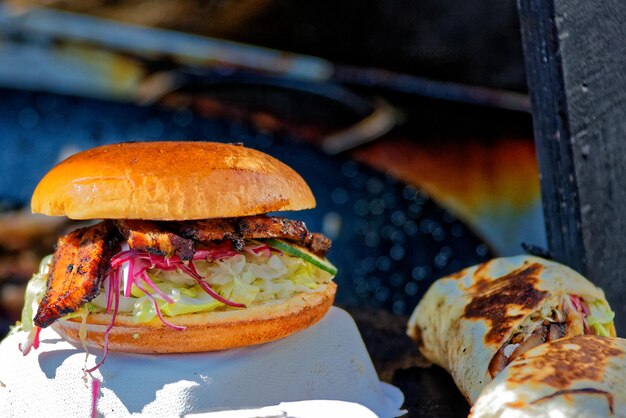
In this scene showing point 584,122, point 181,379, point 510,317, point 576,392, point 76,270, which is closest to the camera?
point 576,392

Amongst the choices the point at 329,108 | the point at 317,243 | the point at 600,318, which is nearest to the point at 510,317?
the point at 600,318

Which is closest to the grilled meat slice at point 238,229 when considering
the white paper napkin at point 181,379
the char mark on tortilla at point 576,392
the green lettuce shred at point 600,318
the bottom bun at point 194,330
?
the bottom bun at point 194,330


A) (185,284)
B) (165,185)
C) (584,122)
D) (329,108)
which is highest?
(329,108)

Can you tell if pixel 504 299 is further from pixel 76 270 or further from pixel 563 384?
pixel 76 270

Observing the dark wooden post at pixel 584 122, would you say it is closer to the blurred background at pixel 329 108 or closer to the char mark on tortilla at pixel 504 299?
the char mark on tortilla at pixel 504 299

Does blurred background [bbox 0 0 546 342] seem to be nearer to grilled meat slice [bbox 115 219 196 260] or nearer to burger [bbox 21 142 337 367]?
burger [bbox 21 142 337 367]

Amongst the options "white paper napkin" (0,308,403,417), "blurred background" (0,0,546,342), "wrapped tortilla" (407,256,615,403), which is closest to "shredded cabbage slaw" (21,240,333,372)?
"white paper napkin" (0,308,403,417)
